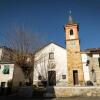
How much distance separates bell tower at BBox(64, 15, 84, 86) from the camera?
75.8ft

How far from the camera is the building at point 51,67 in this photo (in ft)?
80.5

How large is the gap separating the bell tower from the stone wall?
22.6ft

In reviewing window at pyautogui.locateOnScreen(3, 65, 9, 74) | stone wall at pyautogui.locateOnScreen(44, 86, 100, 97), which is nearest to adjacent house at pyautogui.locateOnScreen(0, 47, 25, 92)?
window at pyautogui.locateOnScreen(3, 65, 9, 74)

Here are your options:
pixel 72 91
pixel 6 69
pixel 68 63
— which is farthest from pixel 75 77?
pixel 6 69

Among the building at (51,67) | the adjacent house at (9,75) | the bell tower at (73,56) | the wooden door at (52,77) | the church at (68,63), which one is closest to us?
the adjacent house at (9,75)

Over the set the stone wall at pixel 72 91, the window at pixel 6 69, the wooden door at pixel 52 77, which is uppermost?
the window at pixel 6 69

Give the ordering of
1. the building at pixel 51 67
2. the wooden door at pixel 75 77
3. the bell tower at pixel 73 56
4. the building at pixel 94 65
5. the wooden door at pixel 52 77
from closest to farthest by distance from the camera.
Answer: the building at pixel 94 65, the bell tower at pixel 73 56, the wooden door at pixel 75 77, the building at pixel 51 67, the wooden door at pixel 52 77

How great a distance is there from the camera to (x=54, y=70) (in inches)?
989

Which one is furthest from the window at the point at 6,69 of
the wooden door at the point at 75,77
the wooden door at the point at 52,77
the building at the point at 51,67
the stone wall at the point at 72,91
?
the wooden door at the point at 75,77

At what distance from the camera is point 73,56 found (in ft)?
78.9

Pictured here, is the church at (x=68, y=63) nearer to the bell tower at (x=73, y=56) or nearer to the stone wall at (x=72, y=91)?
the bell tower at (x=73, y=56)

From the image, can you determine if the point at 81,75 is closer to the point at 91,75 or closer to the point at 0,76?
the point at 91,75

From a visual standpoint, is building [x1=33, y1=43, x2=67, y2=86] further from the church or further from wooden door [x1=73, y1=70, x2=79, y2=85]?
wooden door [x1=73, y1=70, x2=79, y2=85]

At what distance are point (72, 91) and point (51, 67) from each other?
9.70 meters
